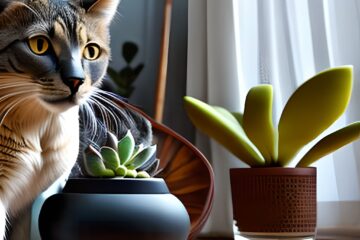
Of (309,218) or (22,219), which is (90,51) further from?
(309,218)

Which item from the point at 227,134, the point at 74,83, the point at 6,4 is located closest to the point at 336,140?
the point at 227,134

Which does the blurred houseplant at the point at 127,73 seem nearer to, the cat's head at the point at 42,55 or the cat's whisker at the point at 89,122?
the cat's whisker at the point at 89,122

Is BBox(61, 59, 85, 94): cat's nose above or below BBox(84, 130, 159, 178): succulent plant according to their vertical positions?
above

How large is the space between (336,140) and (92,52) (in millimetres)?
450

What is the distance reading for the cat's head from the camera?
579 millimetres

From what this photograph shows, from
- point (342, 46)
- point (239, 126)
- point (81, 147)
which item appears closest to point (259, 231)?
point (239, 126)

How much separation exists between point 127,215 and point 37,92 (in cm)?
19

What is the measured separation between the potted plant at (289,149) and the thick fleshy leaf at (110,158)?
32 centimetres

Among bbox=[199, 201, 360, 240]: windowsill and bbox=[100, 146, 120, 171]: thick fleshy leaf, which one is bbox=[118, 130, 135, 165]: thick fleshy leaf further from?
bbox=[199, 201, 360, 240]: windowsill

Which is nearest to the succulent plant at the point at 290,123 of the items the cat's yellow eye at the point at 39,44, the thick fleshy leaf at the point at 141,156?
the thick fleshy leaf at the point at 141,156

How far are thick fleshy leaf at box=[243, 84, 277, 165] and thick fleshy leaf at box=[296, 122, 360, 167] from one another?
0.26 feet

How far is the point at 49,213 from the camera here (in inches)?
22.5

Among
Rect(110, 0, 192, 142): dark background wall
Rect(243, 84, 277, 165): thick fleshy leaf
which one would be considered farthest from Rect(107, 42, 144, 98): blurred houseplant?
Rect(243, 84, 277, 165): thick fleshy leaf

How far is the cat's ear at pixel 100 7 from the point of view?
68 cm
